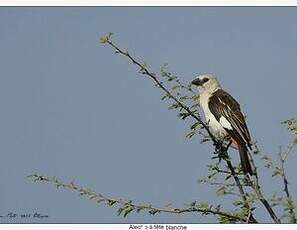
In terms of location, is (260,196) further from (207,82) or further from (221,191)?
(207,82)

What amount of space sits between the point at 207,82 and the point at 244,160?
2.52 ft

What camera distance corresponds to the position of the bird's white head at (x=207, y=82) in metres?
3.88

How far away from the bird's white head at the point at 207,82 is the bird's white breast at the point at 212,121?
4cm

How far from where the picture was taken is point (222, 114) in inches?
151

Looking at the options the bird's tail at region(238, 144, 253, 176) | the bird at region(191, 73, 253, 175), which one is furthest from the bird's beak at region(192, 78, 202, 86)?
the bird's tail at region(238, 144, 253, 176)

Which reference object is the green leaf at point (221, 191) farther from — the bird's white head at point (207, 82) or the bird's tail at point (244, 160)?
the bird's white head at point (207, 82)

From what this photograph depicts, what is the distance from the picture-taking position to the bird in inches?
140

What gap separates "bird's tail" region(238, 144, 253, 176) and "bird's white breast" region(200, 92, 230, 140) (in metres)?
0.25

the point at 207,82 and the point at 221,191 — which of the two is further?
the point at 207,82
